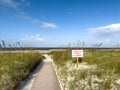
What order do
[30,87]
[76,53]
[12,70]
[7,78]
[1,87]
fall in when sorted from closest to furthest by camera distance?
[1,87] < [7,78] < [30,87] < [12,70] < [76,53]

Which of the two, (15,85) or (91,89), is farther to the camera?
(15,85)

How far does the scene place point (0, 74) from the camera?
8539 millimetres

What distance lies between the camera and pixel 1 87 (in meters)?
6.98

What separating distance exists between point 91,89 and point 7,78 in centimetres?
319

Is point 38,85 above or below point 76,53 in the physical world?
below

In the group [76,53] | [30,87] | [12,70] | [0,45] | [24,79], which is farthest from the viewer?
[76,53]

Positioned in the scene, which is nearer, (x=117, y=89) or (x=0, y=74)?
(x=117, y=89)

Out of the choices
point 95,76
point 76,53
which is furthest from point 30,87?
point 76,53

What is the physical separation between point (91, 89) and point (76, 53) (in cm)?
610

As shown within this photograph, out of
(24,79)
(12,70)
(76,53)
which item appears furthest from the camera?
(76,53)

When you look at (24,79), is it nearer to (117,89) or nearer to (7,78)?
(7,78)

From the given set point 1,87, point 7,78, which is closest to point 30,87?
point 7,78

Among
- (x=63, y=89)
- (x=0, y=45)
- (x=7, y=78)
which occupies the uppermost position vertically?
(x=0, y=45)

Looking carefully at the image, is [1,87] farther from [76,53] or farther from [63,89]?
[76,53]
